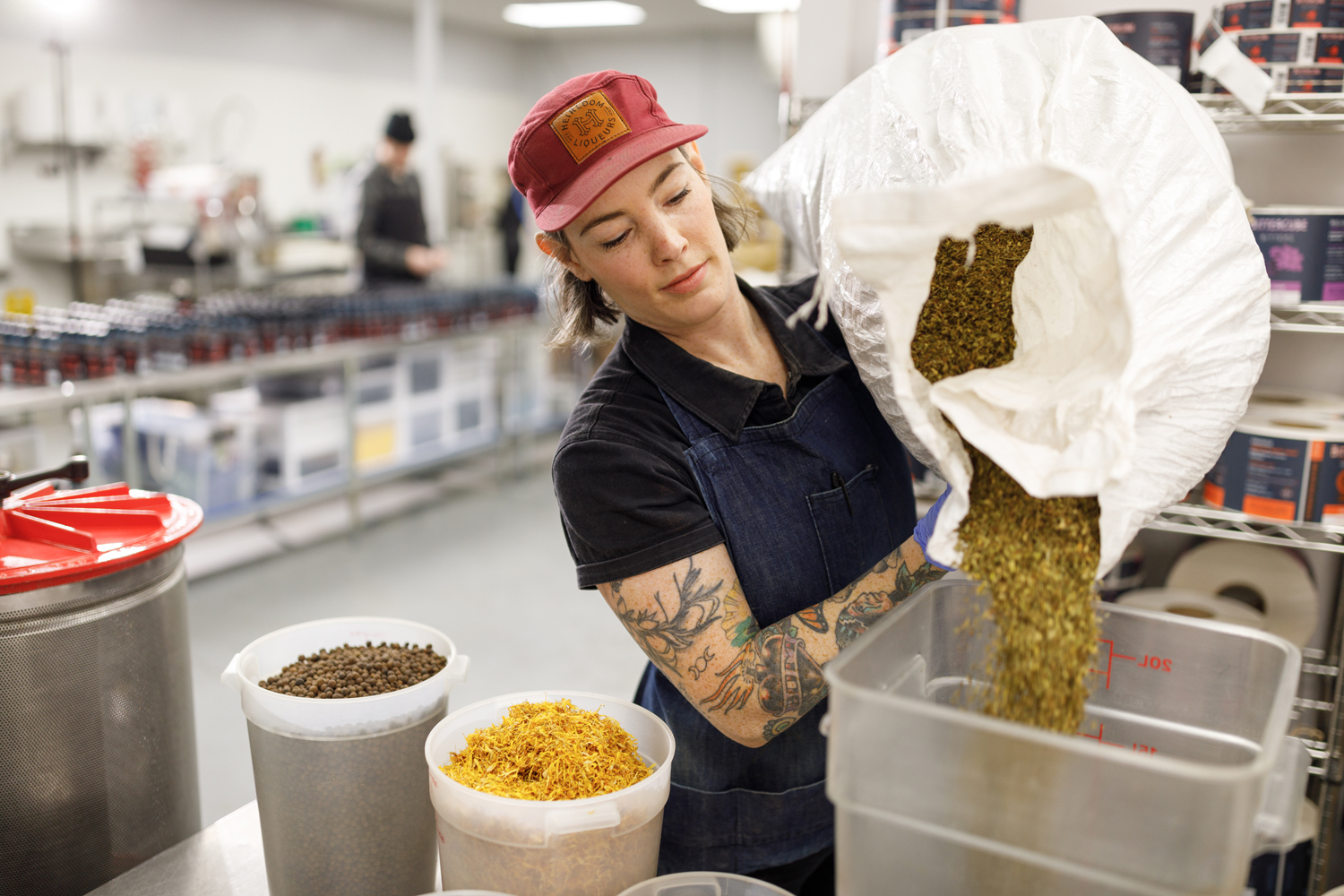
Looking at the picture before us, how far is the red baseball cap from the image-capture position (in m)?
1.06

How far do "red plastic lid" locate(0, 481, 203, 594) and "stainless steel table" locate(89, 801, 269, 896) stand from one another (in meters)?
0.37

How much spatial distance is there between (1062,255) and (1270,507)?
1143mm

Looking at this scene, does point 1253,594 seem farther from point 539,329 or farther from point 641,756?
point 539,329

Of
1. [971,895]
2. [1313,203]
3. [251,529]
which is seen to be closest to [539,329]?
[251,529]

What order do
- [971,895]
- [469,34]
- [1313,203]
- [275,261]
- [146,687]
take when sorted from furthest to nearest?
1. [469,34]
2. [275,261]
3. [1313,203]
4. [146,687]
5. [971,895]

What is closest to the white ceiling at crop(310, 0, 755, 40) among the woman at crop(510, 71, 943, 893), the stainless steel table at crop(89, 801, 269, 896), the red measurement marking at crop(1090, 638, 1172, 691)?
the woman at crop(510, 71, 943, 893)

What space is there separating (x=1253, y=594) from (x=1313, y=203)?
79 centimetres

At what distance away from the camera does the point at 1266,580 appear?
1.93 meters

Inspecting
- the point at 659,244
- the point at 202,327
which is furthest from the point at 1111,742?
the point at 202,327

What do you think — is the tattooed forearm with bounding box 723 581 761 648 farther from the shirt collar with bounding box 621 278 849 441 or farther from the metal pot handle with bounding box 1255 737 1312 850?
the metal pot handle with bounding box 1255 737 1312 850

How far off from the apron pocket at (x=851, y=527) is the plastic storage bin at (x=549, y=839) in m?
0.38

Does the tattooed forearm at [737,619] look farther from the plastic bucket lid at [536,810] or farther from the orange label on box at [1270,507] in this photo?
the orange label on box at [1270,507]

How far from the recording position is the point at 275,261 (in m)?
6.43

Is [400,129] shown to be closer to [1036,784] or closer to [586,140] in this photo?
[586,140]
